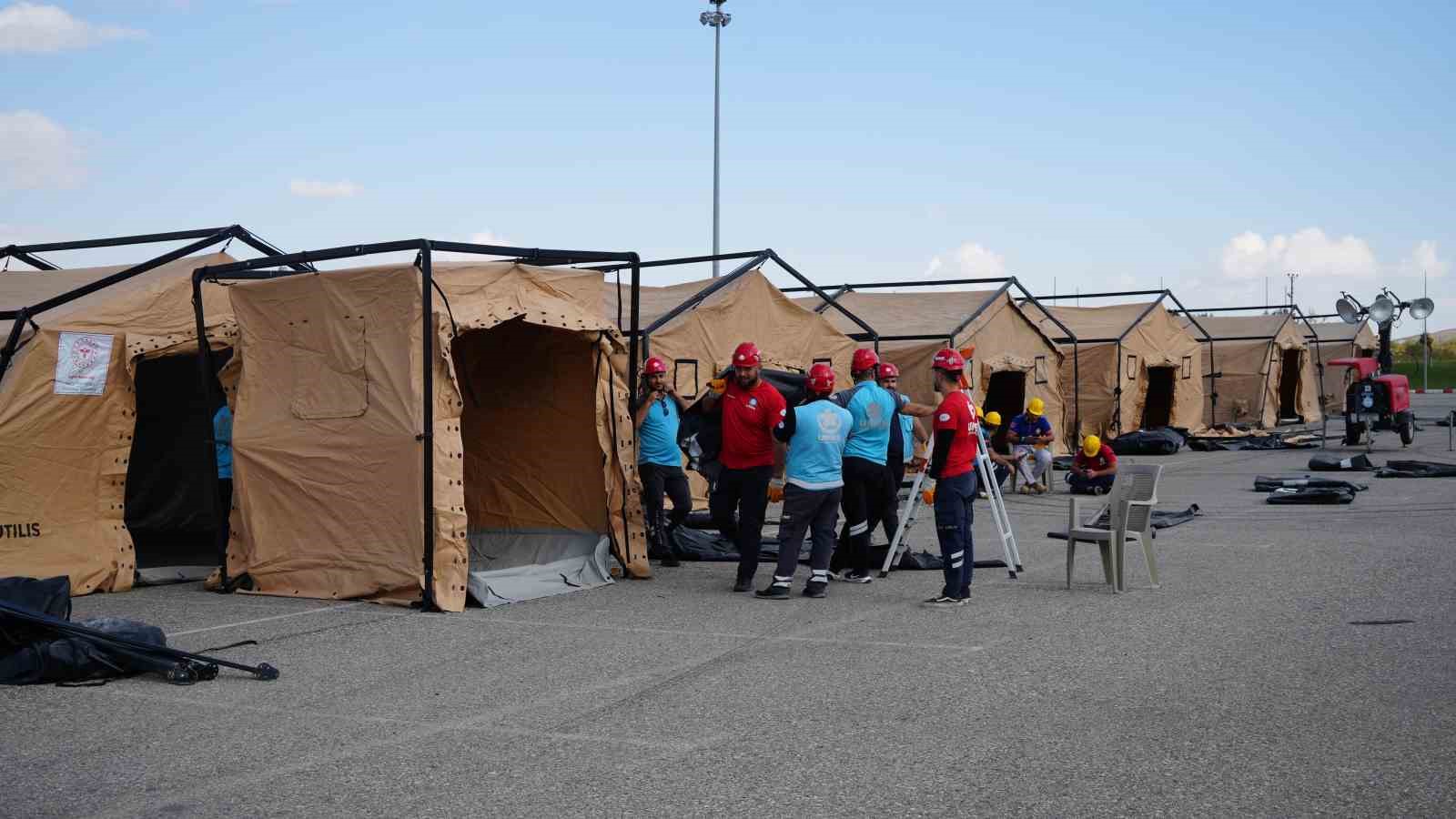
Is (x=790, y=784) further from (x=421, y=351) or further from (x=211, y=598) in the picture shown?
(x=211, y=598)

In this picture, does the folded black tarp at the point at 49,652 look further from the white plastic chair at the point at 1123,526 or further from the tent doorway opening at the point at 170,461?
the white plastic chair at the point at 1123,526

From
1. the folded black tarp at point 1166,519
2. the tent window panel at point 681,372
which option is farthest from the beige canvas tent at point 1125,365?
the tent window panel at point 681,372

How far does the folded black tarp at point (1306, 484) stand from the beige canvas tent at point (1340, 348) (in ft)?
76.3

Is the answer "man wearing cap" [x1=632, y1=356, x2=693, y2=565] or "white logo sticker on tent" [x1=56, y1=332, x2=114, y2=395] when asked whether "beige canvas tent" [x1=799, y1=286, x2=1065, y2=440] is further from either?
"white logo sticker on tent" [x1=56, y1=332, x2=114, y2=395]

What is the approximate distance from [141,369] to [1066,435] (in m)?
19.0

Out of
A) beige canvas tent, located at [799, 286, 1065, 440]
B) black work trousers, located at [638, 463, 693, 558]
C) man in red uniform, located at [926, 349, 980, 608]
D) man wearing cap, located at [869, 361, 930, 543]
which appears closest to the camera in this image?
man in red uniform, located at [926, 349, 980, 608]

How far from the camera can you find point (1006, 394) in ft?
84.8

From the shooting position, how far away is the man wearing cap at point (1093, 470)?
18.1m

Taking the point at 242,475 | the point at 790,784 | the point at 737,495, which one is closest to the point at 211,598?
the point at 242,475

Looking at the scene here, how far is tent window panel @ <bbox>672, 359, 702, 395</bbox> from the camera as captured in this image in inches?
624

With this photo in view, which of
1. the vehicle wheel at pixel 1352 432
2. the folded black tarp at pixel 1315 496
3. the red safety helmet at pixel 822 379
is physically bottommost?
the folded black tarp at pixel 1315 496

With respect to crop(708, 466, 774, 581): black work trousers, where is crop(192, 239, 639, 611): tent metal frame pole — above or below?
above

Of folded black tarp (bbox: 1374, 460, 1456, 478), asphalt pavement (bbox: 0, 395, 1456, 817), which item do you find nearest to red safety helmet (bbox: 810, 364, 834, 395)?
asphalt pavement (bbox: 0, 395, 1456, 817)

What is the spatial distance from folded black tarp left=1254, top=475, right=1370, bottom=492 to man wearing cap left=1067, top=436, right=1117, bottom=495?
1.94 m
